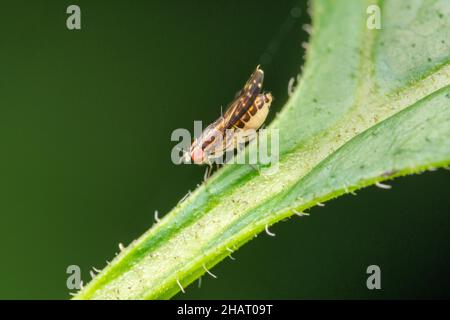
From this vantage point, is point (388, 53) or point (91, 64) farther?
point (91, 64)

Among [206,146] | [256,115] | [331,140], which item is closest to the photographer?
[331,140]

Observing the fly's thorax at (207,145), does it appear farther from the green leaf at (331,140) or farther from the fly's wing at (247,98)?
the green leaf at (331,140)

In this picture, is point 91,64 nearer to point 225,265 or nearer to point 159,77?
point 159,77

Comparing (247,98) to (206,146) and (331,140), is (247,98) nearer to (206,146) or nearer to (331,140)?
(206,146)

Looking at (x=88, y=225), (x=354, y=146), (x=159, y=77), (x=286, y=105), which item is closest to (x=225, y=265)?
(x=88, y=225)

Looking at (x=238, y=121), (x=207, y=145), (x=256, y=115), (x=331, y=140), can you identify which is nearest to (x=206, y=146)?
(x=207, y=145)
